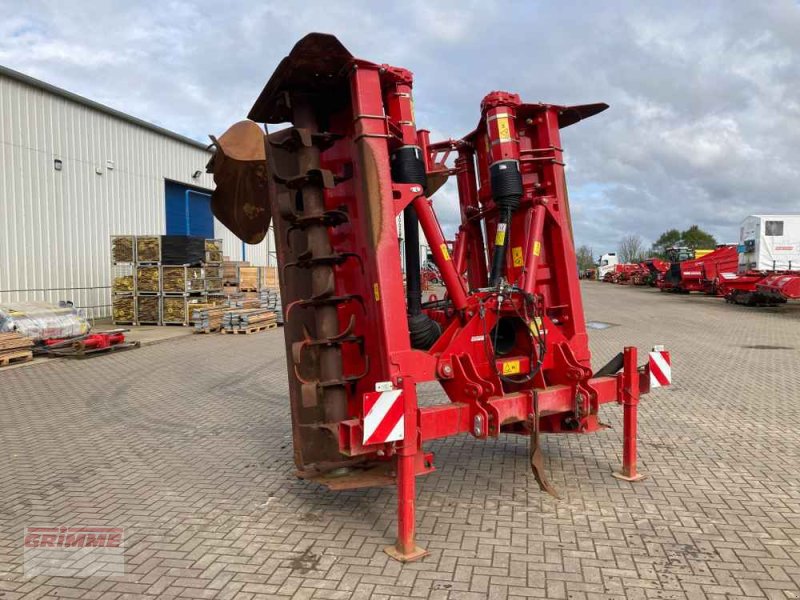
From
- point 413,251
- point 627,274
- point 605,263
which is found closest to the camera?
point 413,251

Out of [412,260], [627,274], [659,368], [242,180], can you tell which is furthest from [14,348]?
[627,274]

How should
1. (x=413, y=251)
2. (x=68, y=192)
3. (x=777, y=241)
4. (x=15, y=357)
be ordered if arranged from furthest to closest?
(x=777, y=241) < (x=68, y=192) < (x=15, y=357) < (x=413, y=251)

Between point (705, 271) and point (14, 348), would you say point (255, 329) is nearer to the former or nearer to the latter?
point (14, 348)

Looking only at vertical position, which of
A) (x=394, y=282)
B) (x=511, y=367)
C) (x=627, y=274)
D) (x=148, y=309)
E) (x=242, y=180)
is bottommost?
(x=511, y=367)

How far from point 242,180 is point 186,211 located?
20848mm

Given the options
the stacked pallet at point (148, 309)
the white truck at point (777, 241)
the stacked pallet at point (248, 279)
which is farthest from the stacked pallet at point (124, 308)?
the white truck at point (777, 241)

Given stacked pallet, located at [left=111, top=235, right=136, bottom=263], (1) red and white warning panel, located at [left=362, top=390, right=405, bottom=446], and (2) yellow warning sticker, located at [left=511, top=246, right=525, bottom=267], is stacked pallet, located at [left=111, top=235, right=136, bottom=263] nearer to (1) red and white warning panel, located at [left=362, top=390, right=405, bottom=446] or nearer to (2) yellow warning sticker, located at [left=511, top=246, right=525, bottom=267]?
(2) yellow warning sticker, located at [left=511, top=246, right=525, bottom=267]

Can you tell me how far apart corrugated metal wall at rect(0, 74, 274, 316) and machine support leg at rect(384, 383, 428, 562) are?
15.7 m

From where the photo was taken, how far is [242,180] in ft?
14.3

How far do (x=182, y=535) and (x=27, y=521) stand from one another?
1.22 meters

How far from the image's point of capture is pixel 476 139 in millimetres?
5258

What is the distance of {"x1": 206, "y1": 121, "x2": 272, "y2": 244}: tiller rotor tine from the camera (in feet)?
13.6

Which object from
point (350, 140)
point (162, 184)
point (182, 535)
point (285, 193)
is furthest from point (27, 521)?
point (162, 184)

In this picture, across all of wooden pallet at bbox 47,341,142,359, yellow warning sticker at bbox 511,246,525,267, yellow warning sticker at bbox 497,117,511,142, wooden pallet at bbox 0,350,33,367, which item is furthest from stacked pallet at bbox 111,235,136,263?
yellow warning sticker at bbox 497,117,511,142
